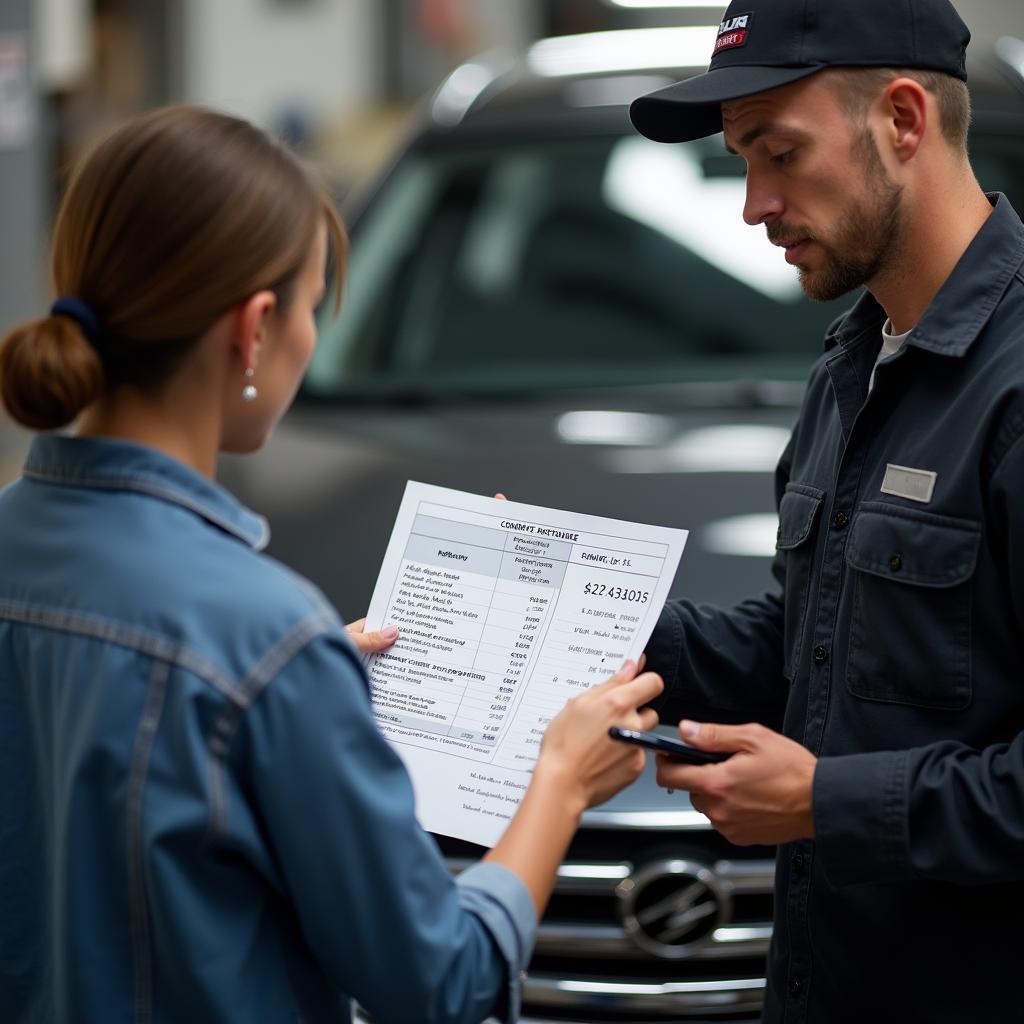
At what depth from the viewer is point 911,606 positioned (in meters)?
1.75

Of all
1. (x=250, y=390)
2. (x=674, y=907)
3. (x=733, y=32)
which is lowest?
(x=674, y=907)

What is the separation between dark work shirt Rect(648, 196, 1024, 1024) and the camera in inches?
65.9

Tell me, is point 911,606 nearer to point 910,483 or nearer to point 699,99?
point 910,483

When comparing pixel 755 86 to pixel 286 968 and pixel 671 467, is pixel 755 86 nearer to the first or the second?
pixel 286 968

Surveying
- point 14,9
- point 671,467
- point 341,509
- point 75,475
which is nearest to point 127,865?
point 75,475

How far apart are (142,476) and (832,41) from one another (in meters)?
0.92

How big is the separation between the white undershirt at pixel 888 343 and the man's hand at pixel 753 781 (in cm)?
45

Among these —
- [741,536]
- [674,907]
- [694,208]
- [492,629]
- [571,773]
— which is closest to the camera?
[571,773]

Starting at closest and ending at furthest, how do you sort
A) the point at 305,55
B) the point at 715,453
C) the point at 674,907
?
the point at 674,907 → the point at 715,453 → the point at 305,55

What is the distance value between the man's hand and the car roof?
256 cm

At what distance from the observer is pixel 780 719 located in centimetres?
218

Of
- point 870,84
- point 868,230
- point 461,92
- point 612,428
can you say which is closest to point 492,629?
point 868,230

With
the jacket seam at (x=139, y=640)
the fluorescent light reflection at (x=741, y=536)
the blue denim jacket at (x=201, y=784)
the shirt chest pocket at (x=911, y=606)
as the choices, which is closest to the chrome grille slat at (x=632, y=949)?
the fluorescent light reflection at (x=741, y=536)

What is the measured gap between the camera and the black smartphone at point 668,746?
5.49ft
